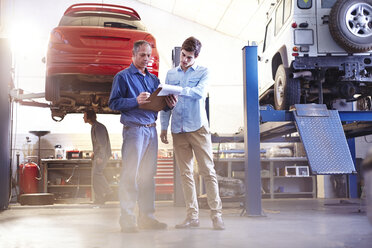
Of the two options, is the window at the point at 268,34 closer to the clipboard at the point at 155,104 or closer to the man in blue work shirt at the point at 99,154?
the man in blue work shirt at the point at 99,154

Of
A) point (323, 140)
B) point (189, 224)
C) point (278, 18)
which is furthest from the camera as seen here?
point (278, 18)

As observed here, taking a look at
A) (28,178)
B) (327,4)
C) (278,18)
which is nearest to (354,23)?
(327,4)

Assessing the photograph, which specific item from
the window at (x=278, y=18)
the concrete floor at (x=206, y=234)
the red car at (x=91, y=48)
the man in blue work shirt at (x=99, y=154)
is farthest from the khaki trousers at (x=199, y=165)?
the man in blue work shirt at (x=99, y=154)

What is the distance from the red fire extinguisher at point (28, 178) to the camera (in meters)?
9.28

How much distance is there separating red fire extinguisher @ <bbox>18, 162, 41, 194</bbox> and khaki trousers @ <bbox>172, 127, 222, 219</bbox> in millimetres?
6683

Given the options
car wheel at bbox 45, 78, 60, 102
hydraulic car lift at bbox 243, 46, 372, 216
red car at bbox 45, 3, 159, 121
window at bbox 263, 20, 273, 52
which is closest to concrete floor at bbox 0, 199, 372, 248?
hydraulic car lift at bbox 243, 46, 372, 216

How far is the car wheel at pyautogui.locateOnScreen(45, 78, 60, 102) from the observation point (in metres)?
4.94

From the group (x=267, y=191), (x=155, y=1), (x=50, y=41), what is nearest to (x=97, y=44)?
(x=50, y=41)

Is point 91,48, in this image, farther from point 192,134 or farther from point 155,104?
point 192,134

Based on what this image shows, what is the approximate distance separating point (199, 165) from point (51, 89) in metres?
2.33

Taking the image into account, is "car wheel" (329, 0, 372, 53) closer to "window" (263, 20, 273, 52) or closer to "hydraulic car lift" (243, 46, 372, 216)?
"hydraulic car lift" (243, 46, 372, 216)

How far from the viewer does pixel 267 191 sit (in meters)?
9.78

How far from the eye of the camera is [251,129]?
457 cm

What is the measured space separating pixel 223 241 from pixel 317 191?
7388mm
